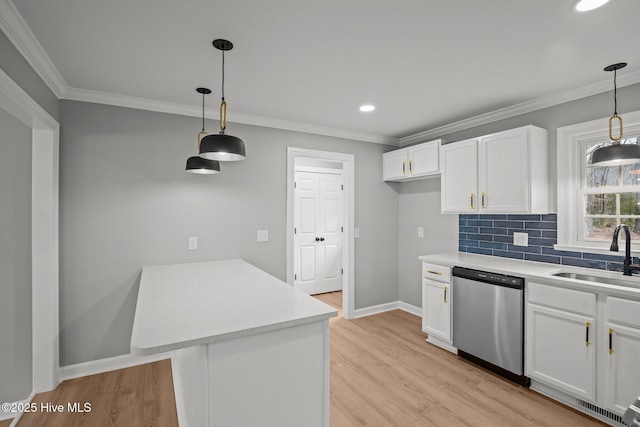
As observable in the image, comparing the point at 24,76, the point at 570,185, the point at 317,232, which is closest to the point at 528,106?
the point at 570,185

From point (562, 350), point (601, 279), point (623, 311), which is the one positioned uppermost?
point (601, 279)

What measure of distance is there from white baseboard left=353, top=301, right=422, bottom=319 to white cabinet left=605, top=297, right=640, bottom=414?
2.22 m

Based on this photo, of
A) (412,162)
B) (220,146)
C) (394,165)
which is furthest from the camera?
(394,165)

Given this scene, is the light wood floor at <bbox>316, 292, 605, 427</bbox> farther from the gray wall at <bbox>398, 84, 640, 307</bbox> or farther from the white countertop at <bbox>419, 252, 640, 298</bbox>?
the gray wall at <bbox>398, 84, 640, 307</bbox>

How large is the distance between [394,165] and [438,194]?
68 cm

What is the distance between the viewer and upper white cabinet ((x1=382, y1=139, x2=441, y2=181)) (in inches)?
145

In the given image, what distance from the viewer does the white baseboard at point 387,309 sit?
4.22 m

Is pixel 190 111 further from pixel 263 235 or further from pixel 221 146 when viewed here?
pixel 221 146

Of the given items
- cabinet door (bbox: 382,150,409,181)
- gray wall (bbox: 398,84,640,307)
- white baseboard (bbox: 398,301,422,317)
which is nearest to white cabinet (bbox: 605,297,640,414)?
gray wall (bbox: 398,84,640,307)

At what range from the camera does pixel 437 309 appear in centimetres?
326

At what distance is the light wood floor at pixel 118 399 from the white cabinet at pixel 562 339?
2675 millimetres

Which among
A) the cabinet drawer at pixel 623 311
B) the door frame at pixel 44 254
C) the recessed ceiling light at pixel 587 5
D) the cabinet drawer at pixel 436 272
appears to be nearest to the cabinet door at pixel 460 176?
the cabinet drawer at pixel 436 272

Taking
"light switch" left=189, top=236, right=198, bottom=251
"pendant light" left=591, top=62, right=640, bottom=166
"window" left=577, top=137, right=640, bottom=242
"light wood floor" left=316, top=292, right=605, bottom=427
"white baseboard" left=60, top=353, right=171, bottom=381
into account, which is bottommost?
"light wood floor" left=316, top=292, right=605, bottom=427

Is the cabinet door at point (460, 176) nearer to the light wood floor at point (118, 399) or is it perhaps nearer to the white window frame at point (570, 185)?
the white window frame at point (570, 185)
